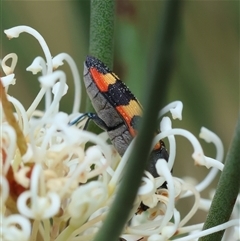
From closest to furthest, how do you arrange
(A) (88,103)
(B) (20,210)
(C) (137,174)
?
(C) (137,174) < (B) (20,210) < (A) (88,103)

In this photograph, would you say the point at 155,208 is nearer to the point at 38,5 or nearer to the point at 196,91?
the point at 196,91

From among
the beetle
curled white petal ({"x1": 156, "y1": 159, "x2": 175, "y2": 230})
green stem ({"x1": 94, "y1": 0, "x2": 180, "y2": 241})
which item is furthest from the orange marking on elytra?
green stem ({"x1": 94, "y1": 0, "x2": 180, "y2": 241})

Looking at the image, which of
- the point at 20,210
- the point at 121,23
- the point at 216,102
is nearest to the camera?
the point at 20,210

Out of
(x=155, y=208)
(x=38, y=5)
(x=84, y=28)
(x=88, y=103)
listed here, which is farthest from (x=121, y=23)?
(x=38, y=5)

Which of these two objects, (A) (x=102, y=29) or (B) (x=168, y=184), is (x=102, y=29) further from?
(B) (x=168, y=184)

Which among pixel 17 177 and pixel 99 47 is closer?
pixel 17 177

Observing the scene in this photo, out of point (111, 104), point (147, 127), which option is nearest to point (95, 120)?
point (111, 104)

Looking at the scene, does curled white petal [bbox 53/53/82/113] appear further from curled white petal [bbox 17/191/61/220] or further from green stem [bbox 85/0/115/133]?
curled white petal [bbox 17/191/61/220]
